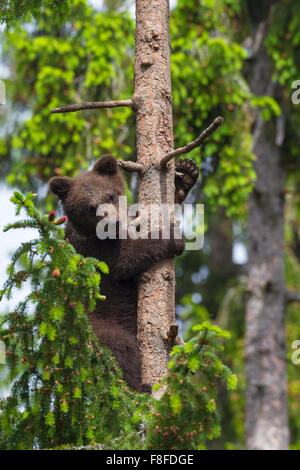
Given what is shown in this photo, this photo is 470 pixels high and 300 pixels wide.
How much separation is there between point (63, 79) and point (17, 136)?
1.22m

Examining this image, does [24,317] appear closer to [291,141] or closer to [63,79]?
[63,79]

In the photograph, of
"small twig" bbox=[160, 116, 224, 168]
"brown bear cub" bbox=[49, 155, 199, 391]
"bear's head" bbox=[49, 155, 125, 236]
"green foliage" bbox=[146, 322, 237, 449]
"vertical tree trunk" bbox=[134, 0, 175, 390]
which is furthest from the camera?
"bear's head" bbox=[49, 155, 125, 236]

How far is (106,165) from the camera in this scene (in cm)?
510

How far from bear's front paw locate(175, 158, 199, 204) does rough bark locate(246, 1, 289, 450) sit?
5714mm

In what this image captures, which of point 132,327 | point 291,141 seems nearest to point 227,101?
point 291,141

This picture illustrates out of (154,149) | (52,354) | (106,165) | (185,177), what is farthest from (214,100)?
(52,354)

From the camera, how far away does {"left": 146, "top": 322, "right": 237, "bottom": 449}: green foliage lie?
2521 mm

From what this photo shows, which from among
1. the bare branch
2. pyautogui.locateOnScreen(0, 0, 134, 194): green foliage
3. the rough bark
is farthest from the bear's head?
the bare branch

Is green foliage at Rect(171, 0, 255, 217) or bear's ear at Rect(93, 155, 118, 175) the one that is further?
green foliage at Rect(171, 0, 255, 217)

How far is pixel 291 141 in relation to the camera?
1058 centimetres

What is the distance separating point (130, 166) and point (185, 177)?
1104mm

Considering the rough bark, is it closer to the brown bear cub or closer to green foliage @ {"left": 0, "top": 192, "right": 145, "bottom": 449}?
the brown bear cub

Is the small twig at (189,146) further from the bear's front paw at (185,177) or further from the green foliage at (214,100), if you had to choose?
the green foliage at (214,100)

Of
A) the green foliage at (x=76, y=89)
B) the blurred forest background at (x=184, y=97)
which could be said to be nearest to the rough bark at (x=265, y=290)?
the blurred forest background at (x=184, y=97)
